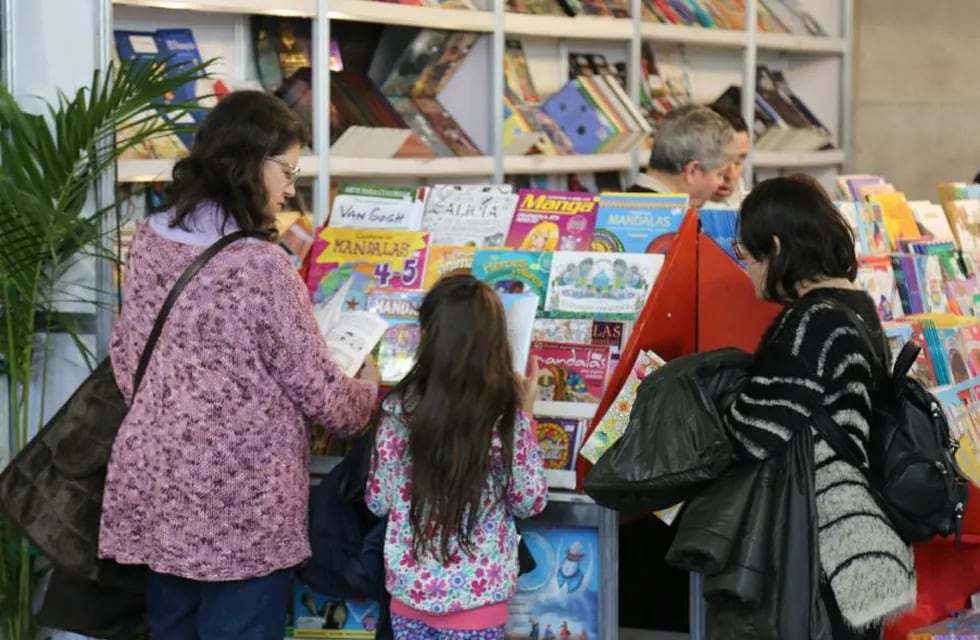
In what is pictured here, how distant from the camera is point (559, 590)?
3.57 m

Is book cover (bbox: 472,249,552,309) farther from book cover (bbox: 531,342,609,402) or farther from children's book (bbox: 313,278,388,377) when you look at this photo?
children's book (bbox: 313,278,388,377)

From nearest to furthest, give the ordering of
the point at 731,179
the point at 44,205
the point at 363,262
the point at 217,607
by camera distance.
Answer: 1. the point at 217,607
2. the point at 44,205
3. the point at 363,262
4. the point at 731,179

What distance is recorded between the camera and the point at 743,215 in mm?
3168

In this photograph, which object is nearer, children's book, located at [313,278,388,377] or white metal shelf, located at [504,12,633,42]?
children's book, located at [313,278,388,377]

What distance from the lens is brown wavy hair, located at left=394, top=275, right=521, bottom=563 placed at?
10.2ft

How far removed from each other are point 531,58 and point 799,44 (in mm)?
2037

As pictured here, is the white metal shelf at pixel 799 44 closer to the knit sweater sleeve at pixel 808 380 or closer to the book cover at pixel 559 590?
the book cover at pixel 559 590

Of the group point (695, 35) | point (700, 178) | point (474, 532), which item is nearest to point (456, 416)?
point (474, 532)

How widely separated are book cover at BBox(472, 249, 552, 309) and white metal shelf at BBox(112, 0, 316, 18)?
156 cm

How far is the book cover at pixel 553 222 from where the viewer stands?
391 centimetres

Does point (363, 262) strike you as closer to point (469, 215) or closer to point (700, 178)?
point (469, 215)

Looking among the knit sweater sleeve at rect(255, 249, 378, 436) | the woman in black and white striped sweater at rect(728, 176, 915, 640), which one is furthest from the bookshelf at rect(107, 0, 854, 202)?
the woman in black and white striped sweater at rect(728, 176, 915, 640)

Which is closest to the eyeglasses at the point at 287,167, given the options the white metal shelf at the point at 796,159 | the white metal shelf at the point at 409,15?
the white metal shelf at the point at 409,15

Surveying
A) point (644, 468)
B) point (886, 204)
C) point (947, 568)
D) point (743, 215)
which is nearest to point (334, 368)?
point (644, 468)
